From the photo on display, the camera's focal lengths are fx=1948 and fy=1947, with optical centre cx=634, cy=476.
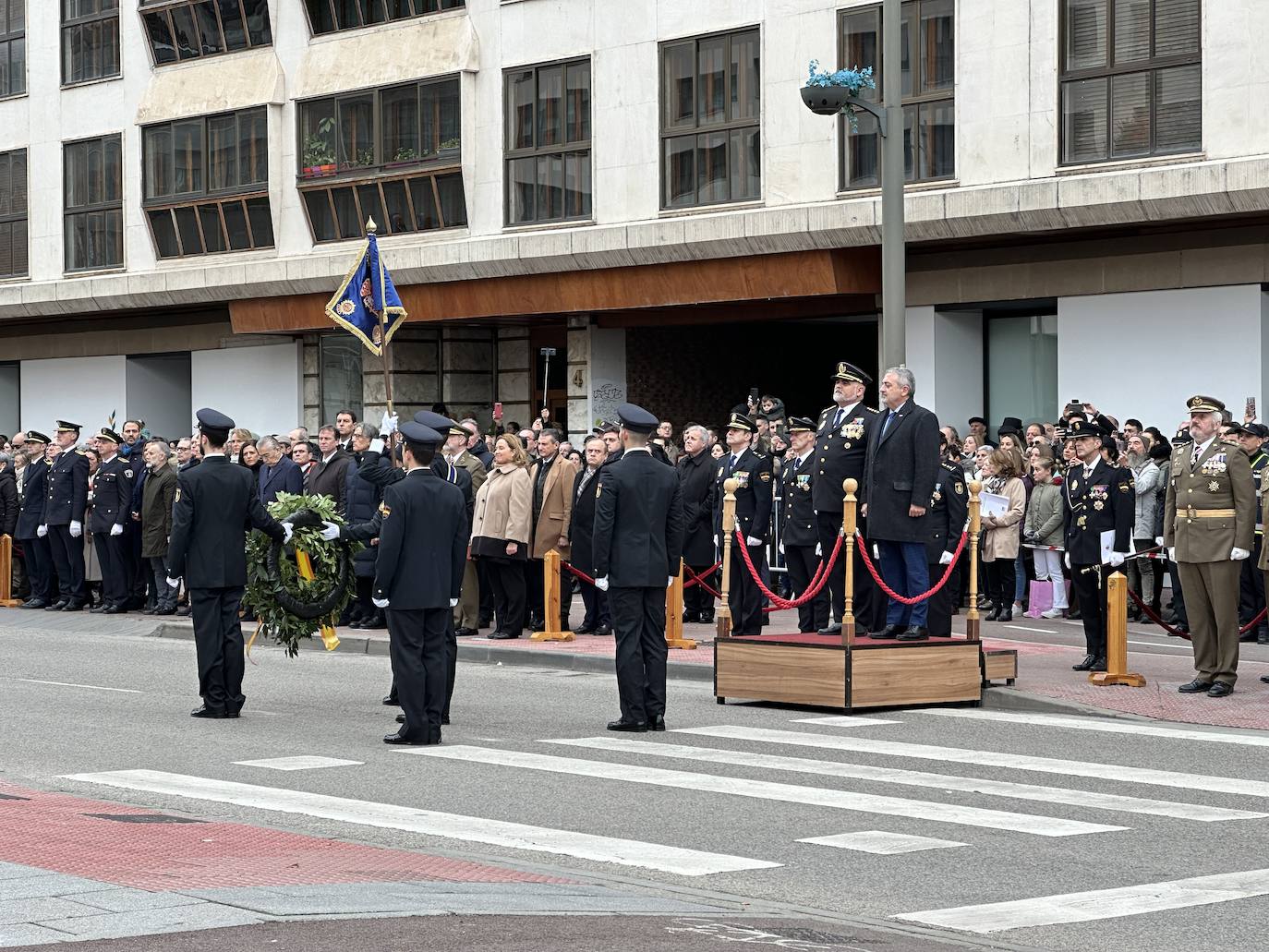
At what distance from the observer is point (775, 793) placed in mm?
10398

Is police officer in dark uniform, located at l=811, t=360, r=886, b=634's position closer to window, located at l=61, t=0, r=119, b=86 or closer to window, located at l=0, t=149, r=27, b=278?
window, located at l=61, t=0, r=119, b=86

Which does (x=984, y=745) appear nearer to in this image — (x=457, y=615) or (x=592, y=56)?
(x=457, y=615)

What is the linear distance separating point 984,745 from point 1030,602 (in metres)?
9.59

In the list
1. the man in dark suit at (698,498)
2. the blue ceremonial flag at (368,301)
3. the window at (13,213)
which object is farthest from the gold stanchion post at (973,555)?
the window at (13,213)

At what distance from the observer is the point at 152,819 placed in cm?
950

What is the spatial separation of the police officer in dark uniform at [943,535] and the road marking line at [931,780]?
3266 millimetres

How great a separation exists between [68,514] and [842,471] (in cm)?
1291

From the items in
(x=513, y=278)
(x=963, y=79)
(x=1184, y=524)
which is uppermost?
(x=963, y=79)

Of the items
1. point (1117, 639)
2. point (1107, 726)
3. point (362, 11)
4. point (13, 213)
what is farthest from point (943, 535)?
point (13, 213)

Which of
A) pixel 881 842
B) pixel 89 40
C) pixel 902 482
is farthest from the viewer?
pixel 89 40

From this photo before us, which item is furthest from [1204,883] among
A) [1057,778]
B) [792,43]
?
[792,43]

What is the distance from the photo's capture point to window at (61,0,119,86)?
37.9 meters

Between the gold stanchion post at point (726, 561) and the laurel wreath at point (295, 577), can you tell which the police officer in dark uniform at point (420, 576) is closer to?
the laurel wreath at point (295, 577)

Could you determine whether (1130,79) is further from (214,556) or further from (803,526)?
(214,556)
